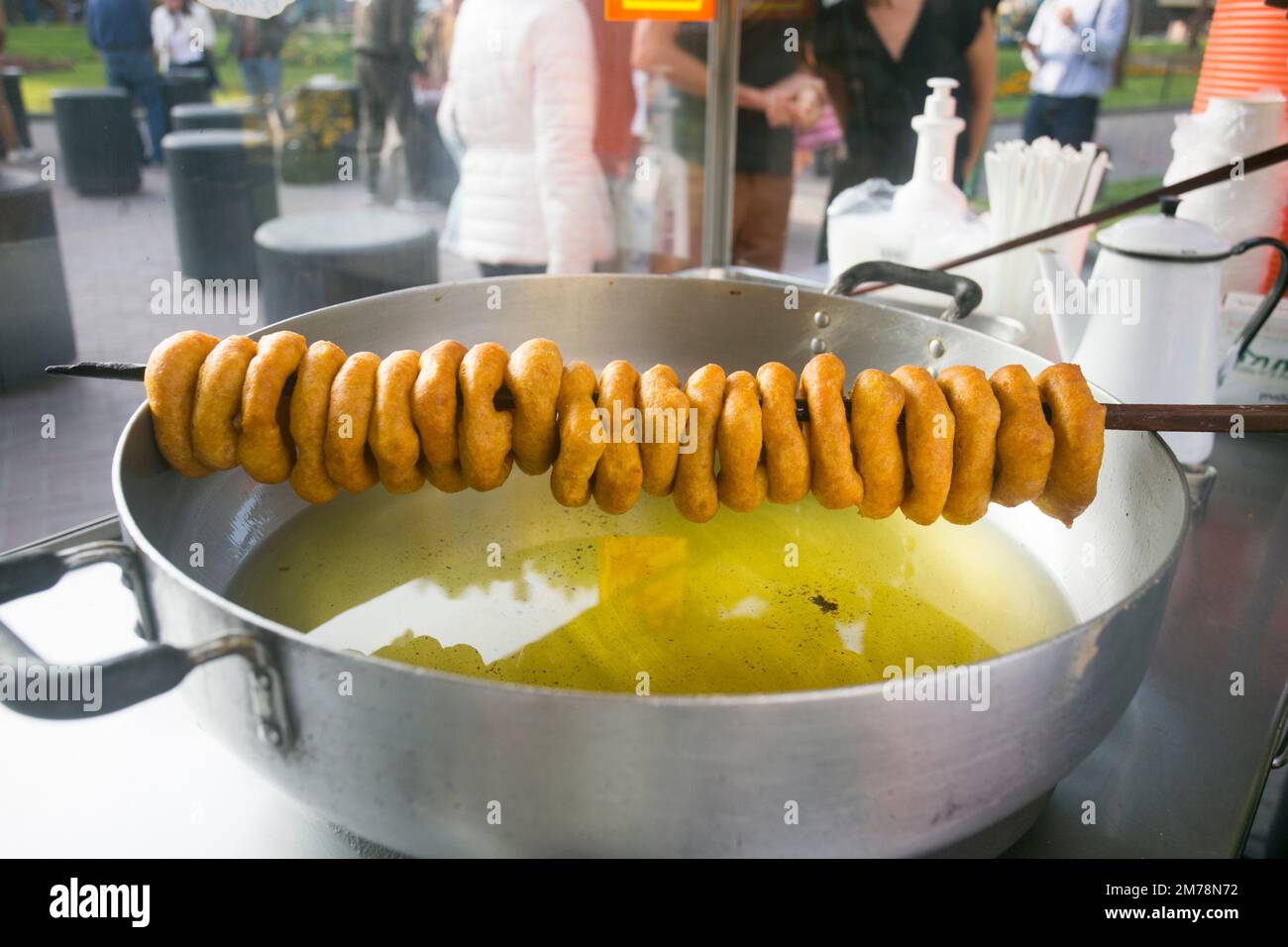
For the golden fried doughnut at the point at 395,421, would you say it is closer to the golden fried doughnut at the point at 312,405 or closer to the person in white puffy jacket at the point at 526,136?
the golden fried doughnut at the point at 312,405

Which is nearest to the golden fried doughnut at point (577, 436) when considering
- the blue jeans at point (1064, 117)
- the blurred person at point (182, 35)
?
the blurred person at point (182, 35)

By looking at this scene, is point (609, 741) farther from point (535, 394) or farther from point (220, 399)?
point (220, 399)

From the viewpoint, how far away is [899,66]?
2451mm

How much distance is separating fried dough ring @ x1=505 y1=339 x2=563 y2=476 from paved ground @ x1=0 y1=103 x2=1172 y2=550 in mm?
1357

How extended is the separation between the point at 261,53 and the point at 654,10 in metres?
1.51

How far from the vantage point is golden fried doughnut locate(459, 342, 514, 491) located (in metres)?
0.75

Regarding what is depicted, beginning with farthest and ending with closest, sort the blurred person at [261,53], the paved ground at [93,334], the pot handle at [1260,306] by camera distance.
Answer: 1. the blurred person at [261,53]
2. the paved ground at [93,334]
3. the pot handle at [1260,306]

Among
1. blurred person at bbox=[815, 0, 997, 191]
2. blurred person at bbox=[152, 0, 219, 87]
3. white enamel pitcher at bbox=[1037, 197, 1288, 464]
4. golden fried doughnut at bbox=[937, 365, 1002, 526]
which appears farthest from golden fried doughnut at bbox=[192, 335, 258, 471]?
blurred person at bbox=[815, 0, 997, 191]

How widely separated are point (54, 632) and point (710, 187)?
1.37 meters

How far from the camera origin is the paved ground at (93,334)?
1.92 m

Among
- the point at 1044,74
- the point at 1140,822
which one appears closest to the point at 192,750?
the point at 1140,822

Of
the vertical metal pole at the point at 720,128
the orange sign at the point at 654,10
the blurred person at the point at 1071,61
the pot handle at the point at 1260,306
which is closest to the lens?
the pot handle at the point at 1260,306

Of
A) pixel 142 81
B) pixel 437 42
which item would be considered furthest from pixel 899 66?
pixel 142 81

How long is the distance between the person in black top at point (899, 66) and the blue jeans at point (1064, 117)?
0.52 meters
